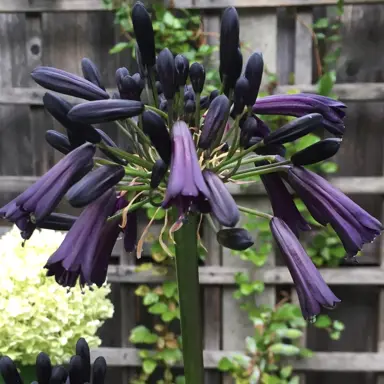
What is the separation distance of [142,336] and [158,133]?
3.78 feet

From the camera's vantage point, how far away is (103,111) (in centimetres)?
39

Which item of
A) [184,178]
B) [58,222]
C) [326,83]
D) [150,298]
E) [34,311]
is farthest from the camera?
[150,298]

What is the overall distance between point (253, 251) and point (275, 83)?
17.4 inches

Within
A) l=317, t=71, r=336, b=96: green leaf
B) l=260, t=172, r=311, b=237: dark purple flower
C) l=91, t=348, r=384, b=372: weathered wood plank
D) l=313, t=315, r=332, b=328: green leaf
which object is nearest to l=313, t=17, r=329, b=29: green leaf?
l=317, t=71, r=336, b=96: green leaf

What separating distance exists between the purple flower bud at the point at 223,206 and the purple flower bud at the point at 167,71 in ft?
0.29

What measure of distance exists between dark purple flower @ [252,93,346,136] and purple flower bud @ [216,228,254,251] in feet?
0.37

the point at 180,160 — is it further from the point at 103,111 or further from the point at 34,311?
the point at 34,311

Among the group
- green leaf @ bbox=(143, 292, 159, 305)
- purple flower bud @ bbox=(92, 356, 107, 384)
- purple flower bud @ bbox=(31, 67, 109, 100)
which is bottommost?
green leaf @ bbox=(143, 292, 159, 305)

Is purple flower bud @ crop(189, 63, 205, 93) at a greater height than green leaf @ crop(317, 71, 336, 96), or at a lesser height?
lesser

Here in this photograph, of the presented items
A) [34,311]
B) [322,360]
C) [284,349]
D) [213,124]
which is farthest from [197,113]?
[322,360]

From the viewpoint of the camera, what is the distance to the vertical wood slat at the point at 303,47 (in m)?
1.36

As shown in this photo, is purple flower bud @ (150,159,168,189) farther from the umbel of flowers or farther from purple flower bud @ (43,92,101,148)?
the umbel of flowers

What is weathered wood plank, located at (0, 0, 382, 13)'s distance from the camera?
134cm

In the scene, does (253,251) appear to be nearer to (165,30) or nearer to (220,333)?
(220,333)
